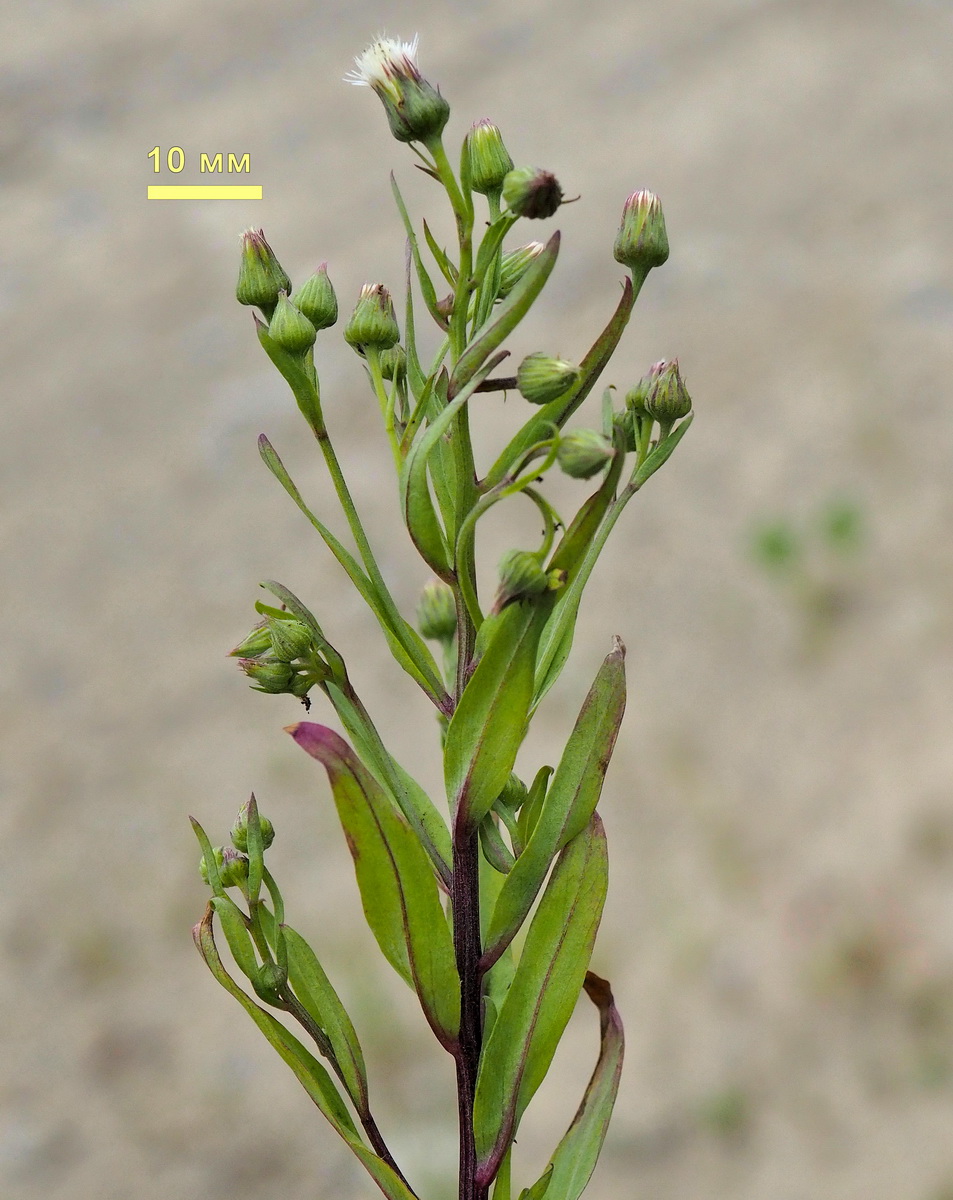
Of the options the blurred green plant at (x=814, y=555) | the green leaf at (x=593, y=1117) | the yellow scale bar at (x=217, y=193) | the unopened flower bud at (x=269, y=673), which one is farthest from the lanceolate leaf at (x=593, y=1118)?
the blurred green plant at (x=814, y=555)

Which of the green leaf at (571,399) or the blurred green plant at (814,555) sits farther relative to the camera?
the blurred green plant at (814,555)

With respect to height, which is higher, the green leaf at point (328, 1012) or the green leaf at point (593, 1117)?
the green leaf at point (328, 1012)

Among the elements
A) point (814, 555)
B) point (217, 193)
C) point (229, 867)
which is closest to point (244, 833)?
point (229, 867)

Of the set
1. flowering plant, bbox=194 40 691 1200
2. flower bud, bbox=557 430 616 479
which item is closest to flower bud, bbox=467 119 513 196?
flowering plant, bbox=194 40 691 1200

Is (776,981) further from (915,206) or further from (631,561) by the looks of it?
(915,206)

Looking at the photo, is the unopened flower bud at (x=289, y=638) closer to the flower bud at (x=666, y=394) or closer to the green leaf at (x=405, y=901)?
the green leaf at (x=405, y=901)

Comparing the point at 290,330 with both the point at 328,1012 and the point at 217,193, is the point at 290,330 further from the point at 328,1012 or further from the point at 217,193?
the point at 217,193

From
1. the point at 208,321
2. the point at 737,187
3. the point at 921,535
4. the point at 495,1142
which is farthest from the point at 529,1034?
the point at 737,187

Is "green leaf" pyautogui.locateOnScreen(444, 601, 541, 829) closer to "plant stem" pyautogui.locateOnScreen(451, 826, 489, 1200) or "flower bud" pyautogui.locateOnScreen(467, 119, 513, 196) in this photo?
"plant stem" pyautogui.locateOnScreen(451, 826, 489, 1200)
